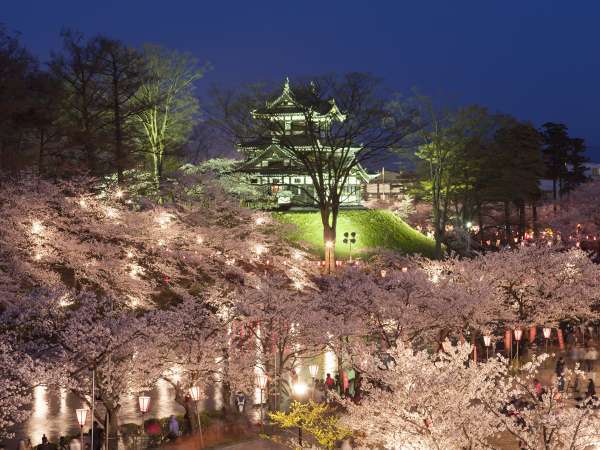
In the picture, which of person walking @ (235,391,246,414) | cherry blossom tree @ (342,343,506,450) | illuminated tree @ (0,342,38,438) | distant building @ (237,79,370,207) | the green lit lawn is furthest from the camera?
distant building @ (237,79,370,207)

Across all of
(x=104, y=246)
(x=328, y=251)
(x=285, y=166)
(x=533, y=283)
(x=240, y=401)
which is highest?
(x=285, y=166)

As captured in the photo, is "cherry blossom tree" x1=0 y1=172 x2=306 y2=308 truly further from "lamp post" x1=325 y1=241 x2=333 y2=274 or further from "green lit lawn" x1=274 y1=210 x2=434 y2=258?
"green lit lawn" x1=274 y1=210 x2=434 y2=258

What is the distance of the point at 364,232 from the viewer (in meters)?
61.8

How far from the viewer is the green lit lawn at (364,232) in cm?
5950

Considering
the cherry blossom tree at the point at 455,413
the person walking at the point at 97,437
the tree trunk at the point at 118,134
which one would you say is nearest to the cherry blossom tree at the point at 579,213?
the tree trunk at the point at 118,134

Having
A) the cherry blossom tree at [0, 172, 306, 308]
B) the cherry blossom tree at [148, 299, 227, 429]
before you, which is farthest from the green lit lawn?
the cherry blossom tree at [148, 299, 227, 429]

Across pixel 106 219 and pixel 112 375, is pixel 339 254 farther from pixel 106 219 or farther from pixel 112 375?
pixel 112 375

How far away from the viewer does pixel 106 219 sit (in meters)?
33.0

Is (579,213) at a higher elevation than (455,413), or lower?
higher

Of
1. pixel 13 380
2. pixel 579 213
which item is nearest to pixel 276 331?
pixel 13 380

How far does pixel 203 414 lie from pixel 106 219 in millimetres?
10139

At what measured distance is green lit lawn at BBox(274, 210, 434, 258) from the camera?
59500mm

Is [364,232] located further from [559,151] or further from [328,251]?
[559,151]

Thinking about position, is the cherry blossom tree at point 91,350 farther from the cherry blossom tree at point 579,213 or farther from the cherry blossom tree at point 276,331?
the cherry blossom tree at point 579,213
